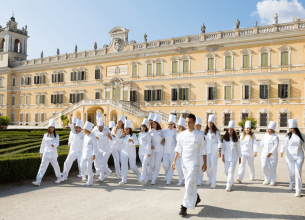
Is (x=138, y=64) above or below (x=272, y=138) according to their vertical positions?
above

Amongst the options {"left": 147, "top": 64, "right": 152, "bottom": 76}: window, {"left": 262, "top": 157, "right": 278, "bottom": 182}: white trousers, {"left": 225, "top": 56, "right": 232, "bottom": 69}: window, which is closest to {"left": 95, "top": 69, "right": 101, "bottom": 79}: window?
{"left": 147, "top": 64, "right": 152, "bottom": 76}: window

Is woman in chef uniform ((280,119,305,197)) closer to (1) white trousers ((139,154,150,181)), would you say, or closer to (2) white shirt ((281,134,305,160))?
(2) white shirt ((281,134,305,160))

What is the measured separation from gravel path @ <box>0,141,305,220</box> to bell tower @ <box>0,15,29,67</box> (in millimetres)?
42525

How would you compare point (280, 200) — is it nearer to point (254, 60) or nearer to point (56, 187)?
point (56, 187)

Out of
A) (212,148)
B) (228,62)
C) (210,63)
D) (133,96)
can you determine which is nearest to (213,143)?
(212,148)

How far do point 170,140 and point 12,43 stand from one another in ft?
146

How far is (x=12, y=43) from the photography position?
4466 cm

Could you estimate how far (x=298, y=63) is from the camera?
82.4ft

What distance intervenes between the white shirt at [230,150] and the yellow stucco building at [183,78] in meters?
19.7

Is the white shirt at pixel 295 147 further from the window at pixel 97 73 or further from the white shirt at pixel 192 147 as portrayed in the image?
the window at pixel 97 73

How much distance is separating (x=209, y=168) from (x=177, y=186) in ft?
3.43

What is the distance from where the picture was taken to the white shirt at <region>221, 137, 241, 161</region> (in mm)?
7496

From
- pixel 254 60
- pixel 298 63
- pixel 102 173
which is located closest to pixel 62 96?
pixel 254 60

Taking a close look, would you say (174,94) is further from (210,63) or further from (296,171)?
(296,171)
